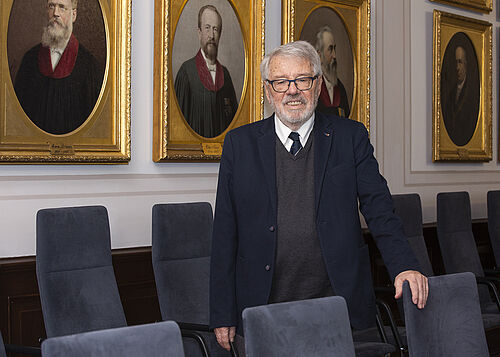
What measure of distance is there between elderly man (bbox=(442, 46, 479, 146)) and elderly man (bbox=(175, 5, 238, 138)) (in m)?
2.36

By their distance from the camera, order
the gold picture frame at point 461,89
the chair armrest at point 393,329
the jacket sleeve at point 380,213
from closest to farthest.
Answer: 1. the jacket sleeve at point 380,213
2. the chair armrest at point 393,329
3. the gold picture frame at point 461,89

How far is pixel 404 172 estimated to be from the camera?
6.07 metres

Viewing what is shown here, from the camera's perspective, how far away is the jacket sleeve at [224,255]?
300 cm

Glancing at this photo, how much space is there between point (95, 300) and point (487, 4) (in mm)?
4557

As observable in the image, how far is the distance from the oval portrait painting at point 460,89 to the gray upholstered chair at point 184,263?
2.91 metres

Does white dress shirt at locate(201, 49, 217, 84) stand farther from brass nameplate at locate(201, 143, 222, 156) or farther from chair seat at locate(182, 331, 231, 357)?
chair seat at locate(182, 331, 231, 357)

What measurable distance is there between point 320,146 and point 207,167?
1.88m

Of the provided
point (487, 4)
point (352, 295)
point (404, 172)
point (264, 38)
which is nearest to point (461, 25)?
point (487, 4)

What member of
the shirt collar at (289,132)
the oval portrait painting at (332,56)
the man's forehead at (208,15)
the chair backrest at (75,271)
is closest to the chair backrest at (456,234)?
the oval portrait painting at (332,56)

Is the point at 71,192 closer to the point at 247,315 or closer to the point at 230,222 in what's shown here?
the point at 230,222

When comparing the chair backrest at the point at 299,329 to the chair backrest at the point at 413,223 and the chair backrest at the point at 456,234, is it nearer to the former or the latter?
the chair backrest at the point at 413,223

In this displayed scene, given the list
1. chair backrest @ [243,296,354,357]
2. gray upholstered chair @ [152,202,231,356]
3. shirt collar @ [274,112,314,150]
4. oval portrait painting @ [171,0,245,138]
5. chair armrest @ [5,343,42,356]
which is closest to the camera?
chair backrest @ [243,296,354,357]

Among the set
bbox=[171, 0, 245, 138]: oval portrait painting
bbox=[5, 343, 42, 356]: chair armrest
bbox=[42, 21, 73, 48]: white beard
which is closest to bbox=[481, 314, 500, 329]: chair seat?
bbox=[171, 0, 245, 138]: oval portrait painting

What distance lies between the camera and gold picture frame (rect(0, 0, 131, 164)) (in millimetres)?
3818
